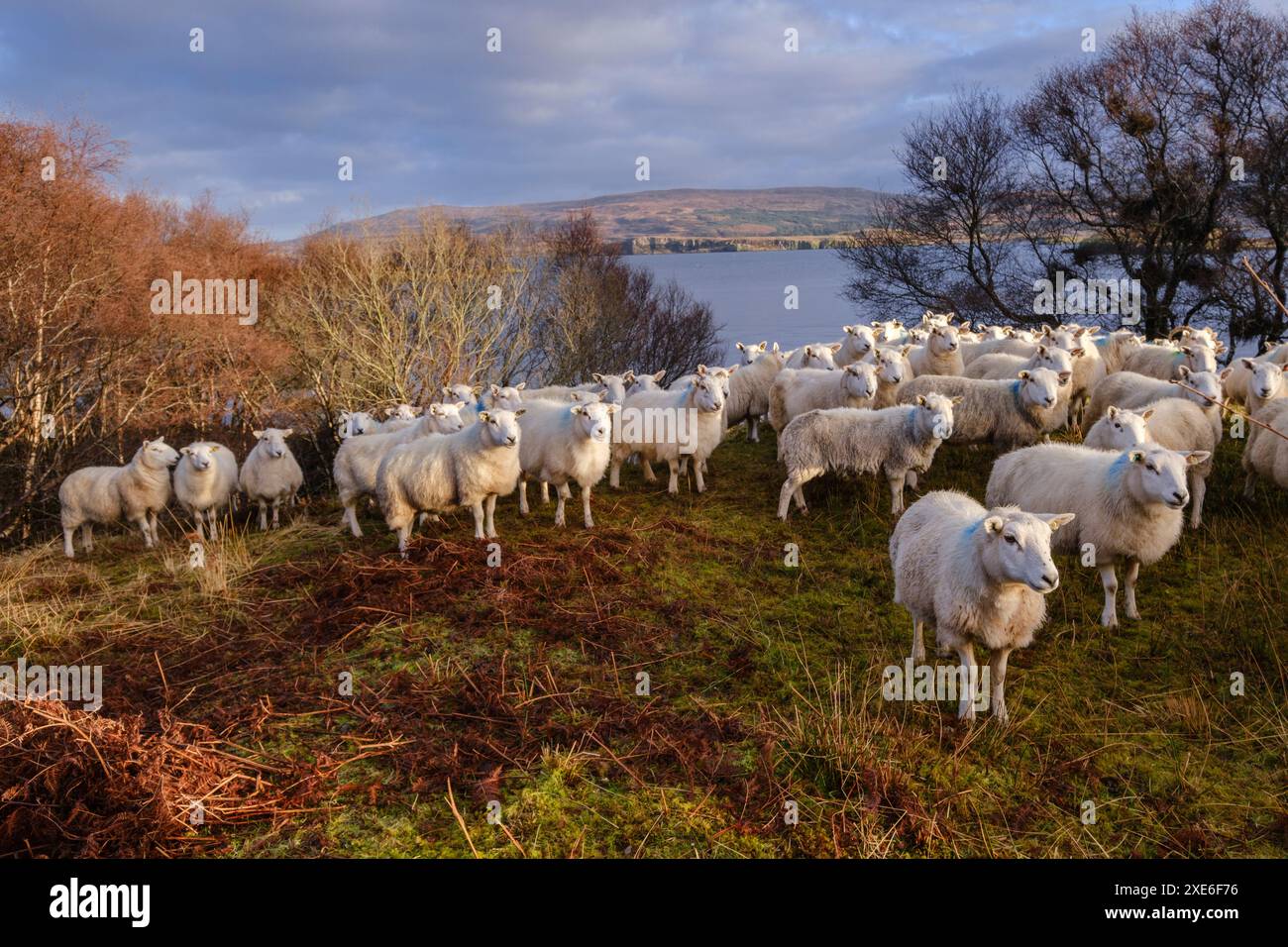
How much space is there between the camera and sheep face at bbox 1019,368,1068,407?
10242mm

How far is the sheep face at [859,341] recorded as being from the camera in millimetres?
14477

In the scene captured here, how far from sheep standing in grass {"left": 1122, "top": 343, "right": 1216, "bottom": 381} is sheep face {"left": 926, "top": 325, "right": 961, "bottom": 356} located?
2990 mm

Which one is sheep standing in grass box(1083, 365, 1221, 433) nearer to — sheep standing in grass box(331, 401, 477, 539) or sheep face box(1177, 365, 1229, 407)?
sheep face box(1177, 365, 1229, 407)

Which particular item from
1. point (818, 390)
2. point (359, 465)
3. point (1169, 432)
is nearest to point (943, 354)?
point (818, 390)

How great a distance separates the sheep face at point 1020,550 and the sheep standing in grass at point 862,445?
4.39 metres

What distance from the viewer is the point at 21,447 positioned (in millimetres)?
17109

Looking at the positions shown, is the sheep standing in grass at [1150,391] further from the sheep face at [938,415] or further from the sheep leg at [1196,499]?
the sheep face at [938,415]

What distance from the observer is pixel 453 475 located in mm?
9320

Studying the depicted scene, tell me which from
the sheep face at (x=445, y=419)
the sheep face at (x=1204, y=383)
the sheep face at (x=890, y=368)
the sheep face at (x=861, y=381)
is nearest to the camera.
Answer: the sheep face at (x=1204, y=383)

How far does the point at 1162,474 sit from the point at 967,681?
250cm

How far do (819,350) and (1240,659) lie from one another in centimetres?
935

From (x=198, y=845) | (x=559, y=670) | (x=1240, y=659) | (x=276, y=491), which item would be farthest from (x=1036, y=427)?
(x=276, y=491)

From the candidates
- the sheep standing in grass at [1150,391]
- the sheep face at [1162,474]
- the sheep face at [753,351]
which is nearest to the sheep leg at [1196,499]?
the sheep standing in grass at [1150,391]

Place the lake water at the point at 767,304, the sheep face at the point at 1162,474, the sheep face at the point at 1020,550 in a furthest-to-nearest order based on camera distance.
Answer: the lake water at the point at 767,304 → the sheep face at the point at 1162,474 → the sheep face at the point at 1020,550
